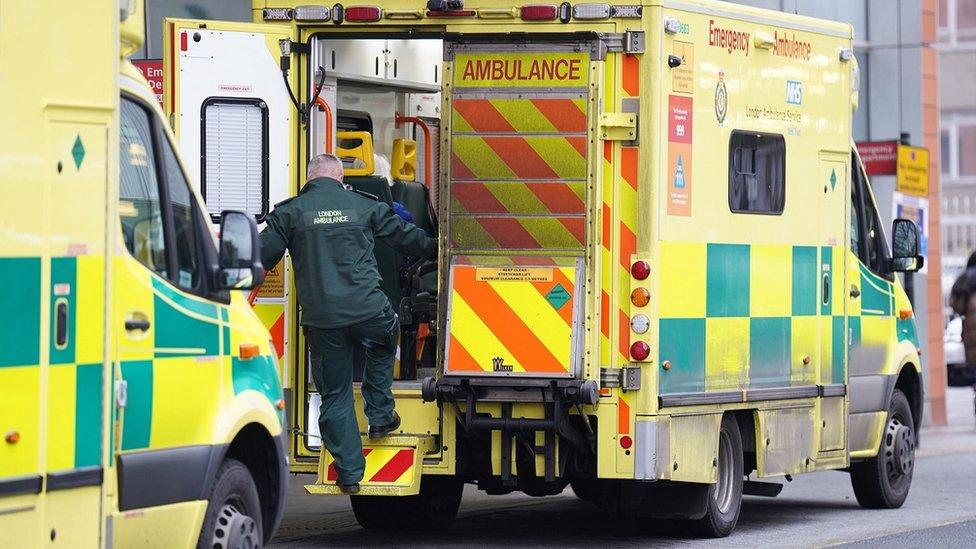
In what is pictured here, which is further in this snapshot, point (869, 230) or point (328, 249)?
point (869, 230)

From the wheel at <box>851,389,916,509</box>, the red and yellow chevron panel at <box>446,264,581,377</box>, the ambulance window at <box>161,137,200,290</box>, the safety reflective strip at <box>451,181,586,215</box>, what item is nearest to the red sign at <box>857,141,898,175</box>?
the wheel at <box>851,389,916,509</box>

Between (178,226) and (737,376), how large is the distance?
14.9 ft

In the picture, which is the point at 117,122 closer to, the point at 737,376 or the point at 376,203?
the point at 376,203

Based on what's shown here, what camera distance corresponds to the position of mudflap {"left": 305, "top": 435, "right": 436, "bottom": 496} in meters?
10.1

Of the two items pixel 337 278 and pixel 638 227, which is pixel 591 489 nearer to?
pixel 638 227

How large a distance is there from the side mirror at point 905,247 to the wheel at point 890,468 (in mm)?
841

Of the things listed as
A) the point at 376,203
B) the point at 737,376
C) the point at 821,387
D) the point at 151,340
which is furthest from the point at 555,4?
the point at 151,340

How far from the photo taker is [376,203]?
10.0m

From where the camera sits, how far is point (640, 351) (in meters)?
10.1

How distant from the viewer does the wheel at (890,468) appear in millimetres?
12914

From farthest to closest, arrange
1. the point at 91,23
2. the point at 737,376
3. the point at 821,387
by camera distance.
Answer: the point at 821,387, the point at 737,376, the point at 91,23

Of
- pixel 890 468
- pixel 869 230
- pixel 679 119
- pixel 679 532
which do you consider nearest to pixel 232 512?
pixel 679 119

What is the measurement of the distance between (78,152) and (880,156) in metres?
13.1

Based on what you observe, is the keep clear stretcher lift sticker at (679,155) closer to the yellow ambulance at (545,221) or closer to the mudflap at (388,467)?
the yellow ambulance at (545,221)
